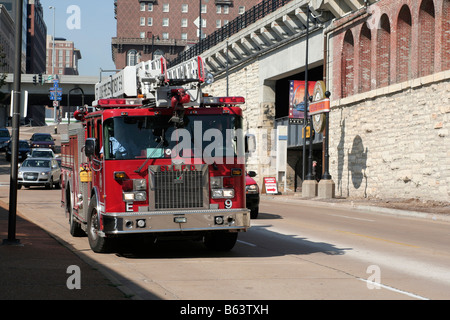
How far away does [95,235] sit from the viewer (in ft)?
45.6

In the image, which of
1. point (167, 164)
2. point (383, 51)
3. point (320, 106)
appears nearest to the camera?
point (167, 164)

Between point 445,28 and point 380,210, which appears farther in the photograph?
point 445,28

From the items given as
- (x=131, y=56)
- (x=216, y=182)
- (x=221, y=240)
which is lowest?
(x=221, y=240)

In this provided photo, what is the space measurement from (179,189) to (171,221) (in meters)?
0.57

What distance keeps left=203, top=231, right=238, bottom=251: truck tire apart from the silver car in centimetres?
2647

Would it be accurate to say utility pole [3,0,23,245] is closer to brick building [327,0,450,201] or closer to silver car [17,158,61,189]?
brick building [327,0,450,201]

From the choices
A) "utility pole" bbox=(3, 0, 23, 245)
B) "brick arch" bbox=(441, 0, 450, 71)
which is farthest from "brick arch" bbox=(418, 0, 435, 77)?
"utility pole" bbox=(3, 0, 23, 245)

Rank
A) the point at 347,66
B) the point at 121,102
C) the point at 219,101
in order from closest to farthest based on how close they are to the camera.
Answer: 1. the point at 121,102
2. the point at 219,101
3. the point at 347,66

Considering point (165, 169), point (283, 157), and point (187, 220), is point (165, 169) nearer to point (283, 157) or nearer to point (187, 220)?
point (187, 220)

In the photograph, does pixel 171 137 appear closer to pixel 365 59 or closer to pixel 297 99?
pixel 365 59

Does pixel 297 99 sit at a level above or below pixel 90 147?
above

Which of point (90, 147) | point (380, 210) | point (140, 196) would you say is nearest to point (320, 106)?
point (380, 210)

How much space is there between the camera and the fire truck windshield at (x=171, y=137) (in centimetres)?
1305
